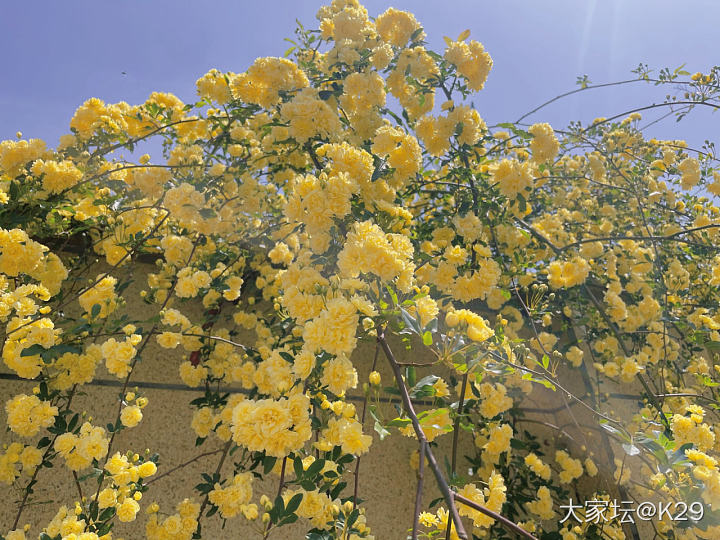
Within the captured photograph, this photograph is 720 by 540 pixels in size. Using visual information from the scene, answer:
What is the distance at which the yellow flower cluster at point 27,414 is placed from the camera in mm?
1269

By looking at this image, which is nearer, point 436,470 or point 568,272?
point 436,470

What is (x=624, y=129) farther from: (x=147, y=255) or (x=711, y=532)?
(x=147, y=255)

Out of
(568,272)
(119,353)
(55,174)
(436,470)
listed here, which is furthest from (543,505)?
(55,174)

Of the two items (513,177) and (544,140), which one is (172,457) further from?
(544,140)

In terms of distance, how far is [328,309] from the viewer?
0.88 meters

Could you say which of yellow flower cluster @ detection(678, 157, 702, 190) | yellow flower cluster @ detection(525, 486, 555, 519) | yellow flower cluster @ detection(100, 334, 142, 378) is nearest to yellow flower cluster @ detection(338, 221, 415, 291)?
yellow flower cluster @ detection(100, 334, 142, 378)

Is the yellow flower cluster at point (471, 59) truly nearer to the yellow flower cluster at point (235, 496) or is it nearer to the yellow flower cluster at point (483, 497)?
the yellow flower cluster at point (483, 497)

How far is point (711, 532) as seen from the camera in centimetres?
127

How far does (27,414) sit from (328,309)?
3.94 feet

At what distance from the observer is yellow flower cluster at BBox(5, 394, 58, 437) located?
127 cm

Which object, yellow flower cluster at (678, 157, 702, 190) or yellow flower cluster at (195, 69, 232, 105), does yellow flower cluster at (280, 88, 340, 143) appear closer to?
yellow flower cluster at (195, 69, 232, 105)

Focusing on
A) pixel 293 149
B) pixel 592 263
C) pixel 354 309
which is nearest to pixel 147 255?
pixel 293 149

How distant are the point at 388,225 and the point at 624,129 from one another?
316 centimetres

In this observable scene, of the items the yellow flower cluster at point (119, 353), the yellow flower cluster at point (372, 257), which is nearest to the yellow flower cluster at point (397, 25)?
the yellow flower cluster at point (372, 257)
